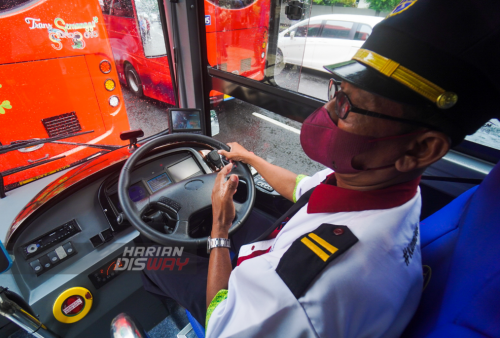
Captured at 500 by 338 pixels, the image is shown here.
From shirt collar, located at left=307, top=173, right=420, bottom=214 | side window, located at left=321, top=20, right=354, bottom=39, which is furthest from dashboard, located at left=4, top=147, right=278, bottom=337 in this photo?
side window, located at left=321, top=20, right=354, bottom=39

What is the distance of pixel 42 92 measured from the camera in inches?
56.9

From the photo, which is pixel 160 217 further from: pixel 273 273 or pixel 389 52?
pixel 389 52

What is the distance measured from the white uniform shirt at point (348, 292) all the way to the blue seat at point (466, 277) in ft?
0.15

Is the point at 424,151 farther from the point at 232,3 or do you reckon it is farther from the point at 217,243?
the point at 232,3

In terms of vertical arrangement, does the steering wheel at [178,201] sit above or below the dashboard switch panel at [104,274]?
above

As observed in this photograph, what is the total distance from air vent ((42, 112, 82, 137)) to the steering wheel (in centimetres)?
84

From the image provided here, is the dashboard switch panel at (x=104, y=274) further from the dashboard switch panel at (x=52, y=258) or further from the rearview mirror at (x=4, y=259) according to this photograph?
the rearview mirror at (x=4, y=259)

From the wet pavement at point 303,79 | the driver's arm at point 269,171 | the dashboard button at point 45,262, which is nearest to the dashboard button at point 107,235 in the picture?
the dashboard button at point 45,262

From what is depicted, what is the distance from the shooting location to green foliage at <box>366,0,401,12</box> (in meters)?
1.34

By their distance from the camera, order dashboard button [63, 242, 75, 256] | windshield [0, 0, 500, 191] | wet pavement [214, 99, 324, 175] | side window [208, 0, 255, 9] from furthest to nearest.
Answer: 1. wet pavement [214, 99, 324, 175]
2. side window [208, 0, 255, 9]
3. windshield [0, 0, 500, 191]
4. dashboard button [63, 242, 75, 256]

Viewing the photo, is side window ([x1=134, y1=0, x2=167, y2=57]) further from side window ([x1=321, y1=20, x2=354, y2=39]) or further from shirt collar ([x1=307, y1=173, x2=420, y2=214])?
shirt collar ([x1=307, y1=173, x2=420, y2=214])

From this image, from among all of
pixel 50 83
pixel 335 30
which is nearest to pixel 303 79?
pixel 335 30

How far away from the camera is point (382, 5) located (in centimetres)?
141

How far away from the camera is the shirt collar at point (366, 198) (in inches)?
26.5
